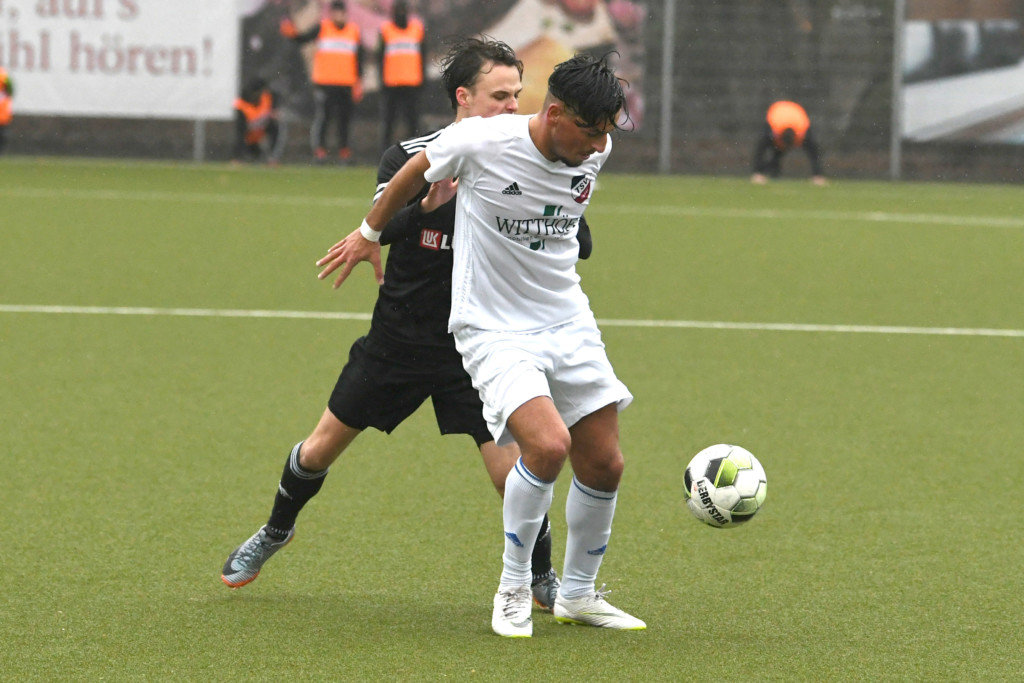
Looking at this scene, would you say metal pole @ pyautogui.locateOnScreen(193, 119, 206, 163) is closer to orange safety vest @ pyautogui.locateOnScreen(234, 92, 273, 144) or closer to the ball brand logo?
orange safety vest @ pyautogui.locateOnScreen(234, 92, 273, 144)

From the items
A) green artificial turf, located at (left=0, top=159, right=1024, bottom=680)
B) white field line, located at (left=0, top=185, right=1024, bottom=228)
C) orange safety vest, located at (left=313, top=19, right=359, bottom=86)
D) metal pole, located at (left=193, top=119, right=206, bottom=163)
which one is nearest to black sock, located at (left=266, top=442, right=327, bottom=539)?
green artificial turf, located at (left=0, top=159, right=1024, bottom=680)

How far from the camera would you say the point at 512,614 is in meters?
4.37

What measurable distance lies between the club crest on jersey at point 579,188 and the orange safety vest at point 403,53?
16.3m

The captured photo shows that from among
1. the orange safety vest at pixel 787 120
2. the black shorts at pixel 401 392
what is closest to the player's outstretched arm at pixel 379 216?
the black shorts at pixel 401 392

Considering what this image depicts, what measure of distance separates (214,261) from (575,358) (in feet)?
27.8

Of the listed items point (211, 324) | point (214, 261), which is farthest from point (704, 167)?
point (211, 324)

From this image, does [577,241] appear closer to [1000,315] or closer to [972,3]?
[1000,315]

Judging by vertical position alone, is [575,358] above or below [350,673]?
above

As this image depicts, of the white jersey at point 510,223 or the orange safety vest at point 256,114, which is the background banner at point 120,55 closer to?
the orange safety vest at point 256,114

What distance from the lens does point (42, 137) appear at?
2173cm

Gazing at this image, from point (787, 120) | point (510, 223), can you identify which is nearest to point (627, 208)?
point (787, 120)

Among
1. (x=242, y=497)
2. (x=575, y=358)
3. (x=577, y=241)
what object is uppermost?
(x=577, y=241)

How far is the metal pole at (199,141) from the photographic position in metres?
21.5

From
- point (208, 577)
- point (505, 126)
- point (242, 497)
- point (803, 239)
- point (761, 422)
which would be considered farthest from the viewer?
point (803, 239)
